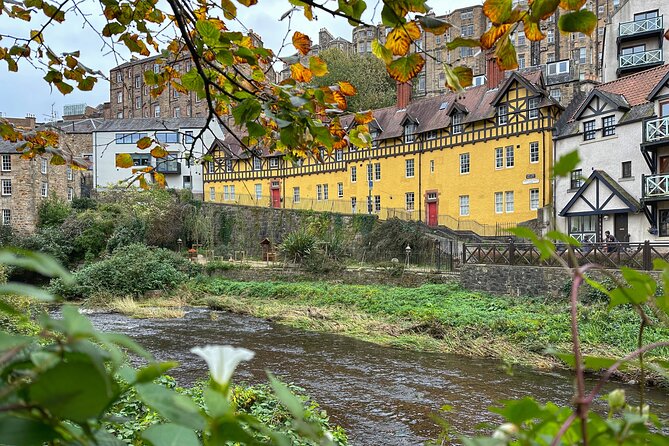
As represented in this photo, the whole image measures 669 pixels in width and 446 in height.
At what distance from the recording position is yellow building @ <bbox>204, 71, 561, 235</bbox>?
29.7 m

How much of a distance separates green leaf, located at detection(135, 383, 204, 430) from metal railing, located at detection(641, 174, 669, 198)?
26192mm

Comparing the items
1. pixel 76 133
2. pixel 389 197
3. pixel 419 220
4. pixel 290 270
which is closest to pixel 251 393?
pixel 290 270

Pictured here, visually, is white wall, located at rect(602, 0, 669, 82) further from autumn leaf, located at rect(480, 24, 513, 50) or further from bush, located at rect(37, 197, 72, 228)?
bush, located at rect(37, 197, 72, 228)

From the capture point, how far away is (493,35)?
2260 millimetres

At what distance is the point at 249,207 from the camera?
40969 millimetres

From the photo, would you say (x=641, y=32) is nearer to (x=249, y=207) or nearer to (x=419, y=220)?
(x=419, y=220)

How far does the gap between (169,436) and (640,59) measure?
36.7m

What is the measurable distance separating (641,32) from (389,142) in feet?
53.1

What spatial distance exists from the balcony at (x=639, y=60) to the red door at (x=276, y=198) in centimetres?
2532

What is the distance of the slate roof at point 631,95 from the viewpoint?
24.7 meters

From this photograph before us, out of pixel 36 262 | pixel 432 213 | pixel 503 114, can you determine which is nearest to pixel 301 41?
pixel 36 262

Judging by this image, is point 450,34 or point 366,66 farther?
point 450,34

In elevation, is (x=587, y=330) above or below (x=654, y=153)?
below

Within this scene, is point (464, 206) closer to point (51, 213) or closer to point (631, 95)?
point (631, 95)
